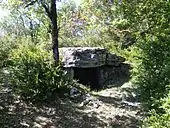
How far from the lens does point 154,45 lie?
37.9 feet

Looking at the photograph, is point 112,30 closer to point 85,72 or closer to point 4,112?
point 85,72

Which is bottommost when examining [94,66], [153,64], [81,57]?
[94,66]

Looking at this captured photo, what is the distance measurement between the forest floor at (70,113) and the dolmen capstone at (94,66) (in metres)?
4.16

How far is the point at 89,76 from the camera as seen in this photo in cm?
1897

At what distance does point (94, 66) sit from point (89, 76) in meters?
1.21

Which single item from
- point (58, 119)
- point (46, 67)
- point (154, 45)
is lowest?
point (58, 119)

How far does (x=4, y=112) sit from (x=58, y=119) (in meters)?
1.80

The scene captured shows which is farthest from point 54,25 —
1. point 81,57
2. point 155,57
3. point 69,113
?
point 155,57

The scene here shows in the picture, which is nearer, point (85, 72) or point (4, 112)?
point (4, 112)

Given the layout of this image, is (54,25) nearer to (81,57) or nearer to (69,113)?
(81,57)

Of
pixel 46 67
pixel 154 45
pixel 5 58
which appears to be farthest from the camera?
pixel 5 58

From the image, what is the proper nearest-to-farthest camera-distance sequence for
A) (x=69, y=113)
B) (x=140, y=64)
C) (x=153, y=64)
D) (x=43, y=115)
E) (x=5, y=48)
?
(x=43, y=115), (x=153, y=64), (x=69, y=113), (x=140, y=64), (x=5, y=48)

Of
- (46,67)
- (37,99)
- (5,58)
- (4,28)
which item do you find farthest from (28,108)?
(4,28)

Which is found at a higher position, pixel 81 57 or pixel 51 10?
pixel 51 10
